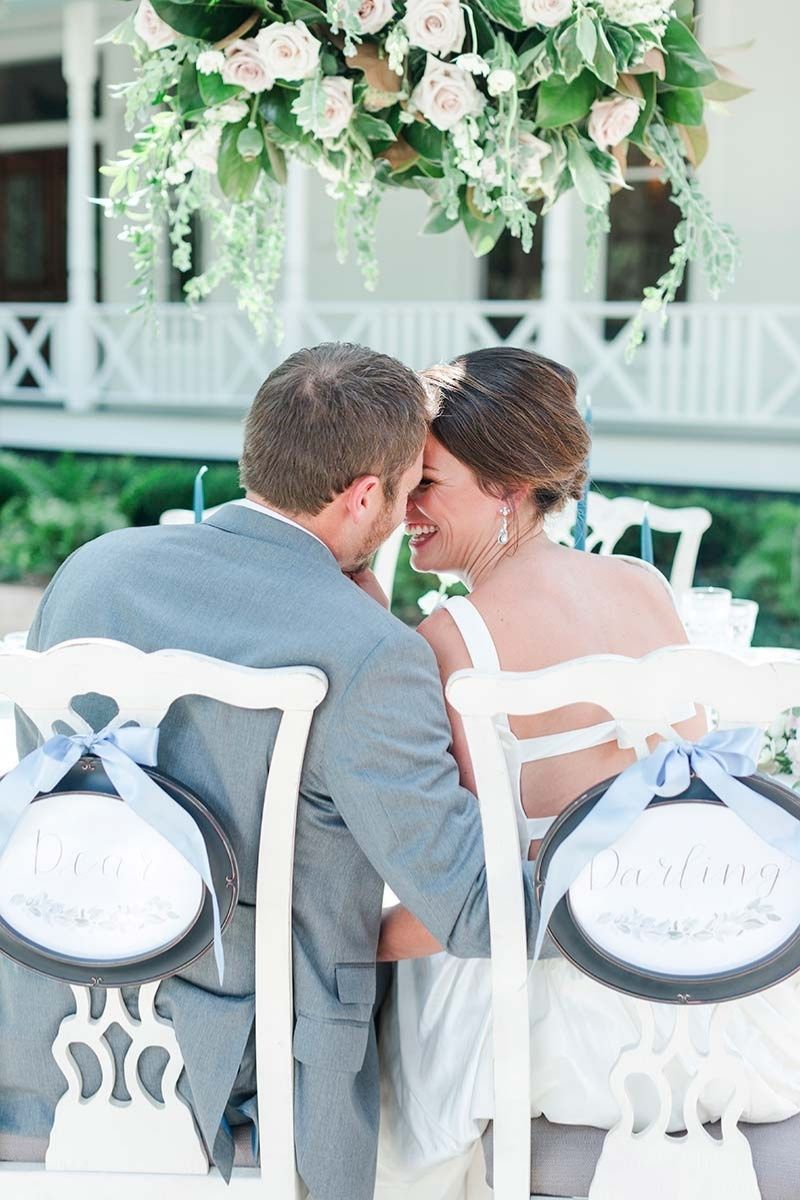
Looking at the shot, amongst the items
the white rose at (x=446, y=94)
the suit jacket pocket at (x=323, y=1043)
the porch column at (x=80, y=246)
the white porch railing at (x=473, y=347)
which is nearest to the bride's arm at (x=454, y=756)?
the suit jacket pocket at (x=323, y=1043)

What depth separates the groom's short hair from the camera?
5.70 ft

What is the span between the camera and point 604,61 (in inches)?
86.7

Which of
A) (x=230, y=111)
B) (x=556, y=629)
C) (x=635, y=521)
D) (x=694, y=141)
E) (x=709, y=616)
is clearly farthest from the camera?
(x=635, y=521)

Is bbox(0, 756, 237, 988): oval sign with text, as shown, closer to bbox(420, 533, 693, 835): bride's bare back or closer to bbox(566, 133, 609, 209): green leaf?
bbox(420, 533, 693, 835): bride's bare back

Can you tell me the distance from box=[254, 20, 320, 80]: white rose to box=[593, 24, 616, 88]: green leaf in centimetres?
47

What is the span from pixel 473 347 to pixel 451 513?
317 inches

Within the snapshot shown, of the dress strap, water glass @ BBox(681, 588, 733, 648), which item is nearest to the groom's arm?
the dress strap

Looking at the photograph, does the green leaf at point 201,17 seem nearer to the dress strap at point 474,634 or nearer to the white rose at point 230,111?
the white rose at point 230,111

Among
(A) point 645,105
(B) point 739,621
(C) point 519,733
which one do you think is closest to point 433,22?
(A) point 645,105

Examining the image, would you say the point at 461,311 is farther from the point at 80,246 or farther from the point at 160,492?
the point at 80,246

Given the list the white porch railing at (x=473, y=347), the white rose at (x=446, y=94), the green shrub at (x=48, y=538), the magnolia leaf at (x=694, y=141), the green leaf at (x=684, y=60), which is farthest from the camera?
the green shrub at (x=48, y=538)

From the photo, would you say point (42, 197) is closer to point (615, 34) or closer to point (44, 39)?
point (44, 39)

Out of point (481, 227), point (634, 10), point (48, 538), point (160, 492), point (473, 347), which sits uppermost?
point (634, 10)

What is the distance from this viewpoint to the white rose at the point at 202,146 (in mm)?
2494
